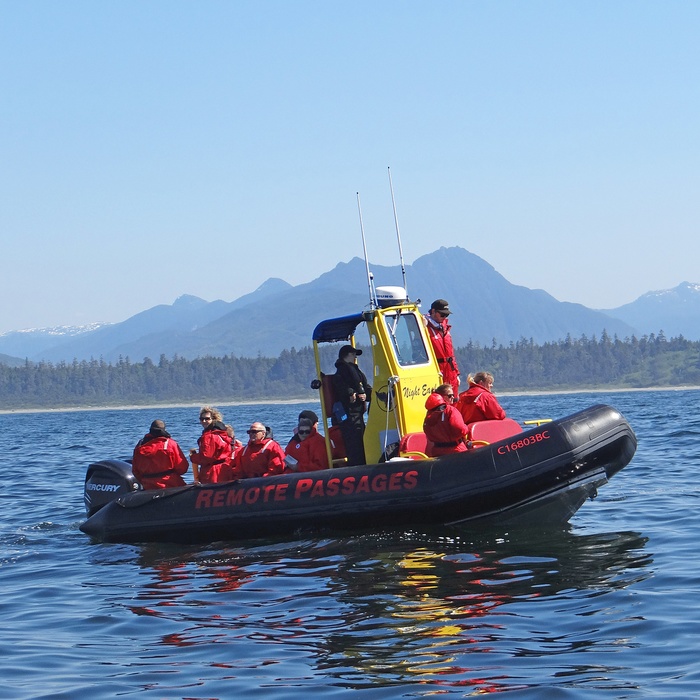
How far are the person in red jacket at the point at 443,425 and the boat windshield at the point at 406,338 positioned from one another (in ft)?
2.50

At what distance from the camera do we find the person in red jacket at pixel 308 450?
12.4 meters

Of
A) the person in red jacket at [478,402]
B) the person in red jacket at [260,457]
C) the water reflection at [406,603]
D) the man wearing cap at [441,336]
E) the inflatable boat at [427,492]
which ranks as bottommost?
the water reflection at [406,603]

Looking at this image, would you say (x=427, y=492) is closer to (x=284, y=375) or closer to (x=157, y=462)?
(x=157, y=462)

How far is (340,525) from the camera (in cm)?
→ 1142

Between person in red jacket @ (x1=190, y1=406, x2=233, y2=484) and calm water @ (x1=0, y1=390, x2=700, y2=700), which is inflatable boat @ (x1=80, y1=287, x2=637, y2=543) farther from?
person in red jacket @ (x1=190, y1=406, x2=233, y2=484)

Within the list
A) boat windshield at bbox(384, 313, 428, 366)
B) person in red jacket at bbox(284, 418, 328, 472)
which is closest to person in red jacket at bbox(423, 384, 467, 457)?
boat windshield at bbox(384, 313, 428, 366)

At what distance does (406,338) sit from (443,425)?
1.26 metres

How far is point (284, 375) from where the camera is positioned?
176 metres

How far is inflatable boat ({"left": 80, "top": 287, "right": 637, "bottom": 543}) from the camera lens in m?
10.9

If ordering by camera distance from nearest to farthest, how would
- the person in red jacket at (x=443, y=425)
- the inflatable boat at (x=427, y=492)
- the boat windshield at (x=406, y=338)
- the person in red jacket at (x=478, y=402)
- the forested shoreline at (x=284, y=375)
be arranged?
the inflatable boat at (x=427, y=492)
the person in red jacket at (x=443, y=425)
the person in red jacket at (x=478, y=402)
the boat windshield at (x=406, y=338)
the forested shoreline at (x=284, y=375)

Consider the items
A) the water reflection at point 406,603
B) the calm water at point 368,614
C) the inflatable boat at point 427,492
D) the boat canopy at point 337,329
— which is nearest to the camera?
the calm water at point 368,614

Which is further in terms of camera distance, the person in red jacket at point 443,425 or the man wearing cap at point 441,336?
the man wearing cap at point 441,336

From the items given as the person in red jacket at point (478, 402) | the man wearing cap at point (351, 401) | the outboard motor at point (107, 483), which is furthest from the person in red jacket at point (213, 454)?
the person in red jacket at point (478, 402)

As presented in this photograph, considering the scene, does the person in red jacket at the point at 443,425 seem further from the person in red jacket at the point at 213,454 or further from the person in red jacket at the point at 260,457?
the person in red jacket at the point at 213,454
